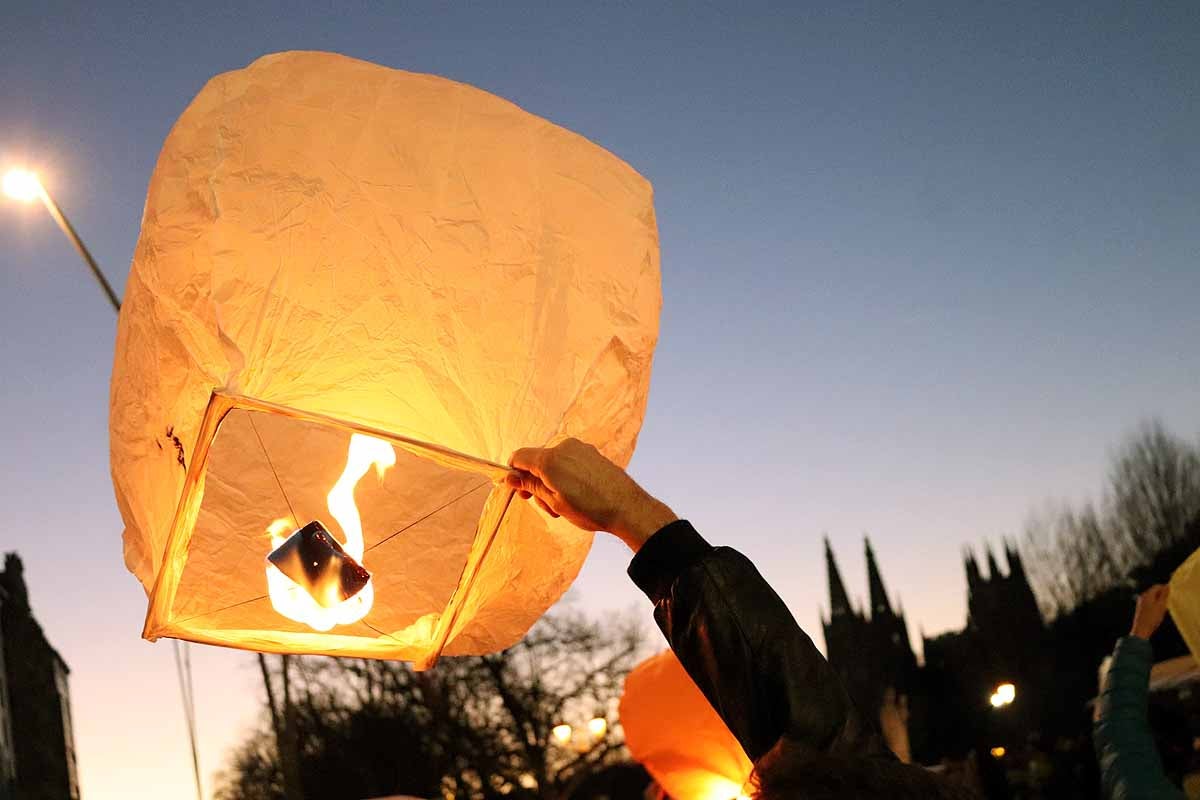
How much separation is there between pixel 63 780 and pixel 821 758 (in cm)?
6749

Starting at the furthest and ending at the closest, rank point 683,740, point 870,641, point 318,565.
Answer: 1. point 870,641
2. point 683,740
3. point 318,565

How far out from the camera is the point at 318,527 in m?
1.89

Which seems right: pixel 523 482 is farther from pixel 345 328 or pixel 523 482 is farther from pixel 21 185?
pixel 21 185

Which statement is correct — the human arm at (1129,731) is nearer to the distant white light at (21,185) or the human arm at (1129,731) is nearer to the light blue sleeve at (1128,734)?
the light blue sleeve at (1128,734)

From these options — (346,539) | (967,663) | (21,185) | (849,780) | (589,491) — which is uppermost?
(967,663)

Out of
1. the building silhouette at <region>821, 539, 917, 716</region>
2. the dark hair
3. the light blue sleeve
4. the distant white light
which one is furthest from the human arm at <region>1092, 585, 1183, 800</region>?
the building silhouette at <region>821, 539, 917, 716</region>

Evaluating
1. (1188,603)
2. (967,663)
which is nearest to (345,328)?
(1188,603)

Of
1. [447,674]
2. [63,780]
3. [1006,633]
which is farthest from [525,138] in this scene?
[1006,633]

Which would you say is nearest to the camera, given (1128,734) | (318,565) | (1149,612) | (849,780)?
(849,780)

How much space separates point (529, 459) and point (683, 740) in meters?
3.63

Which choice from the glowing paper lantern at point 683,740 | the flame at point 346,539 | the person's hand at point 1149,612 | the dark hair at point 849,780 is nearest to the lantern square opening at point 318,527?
the flame at point 346,539

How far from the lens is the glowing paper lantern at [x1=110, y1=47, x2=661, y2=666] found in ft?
6.18

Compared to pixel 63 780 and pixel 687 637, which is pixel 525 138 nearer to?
pixel 687 637

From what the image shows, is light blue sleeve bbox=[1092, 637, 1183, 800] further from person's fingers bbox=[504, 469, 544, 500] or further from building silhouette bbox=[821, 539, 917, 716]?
building silhouette bbox=[821, 539, 917, 716]
